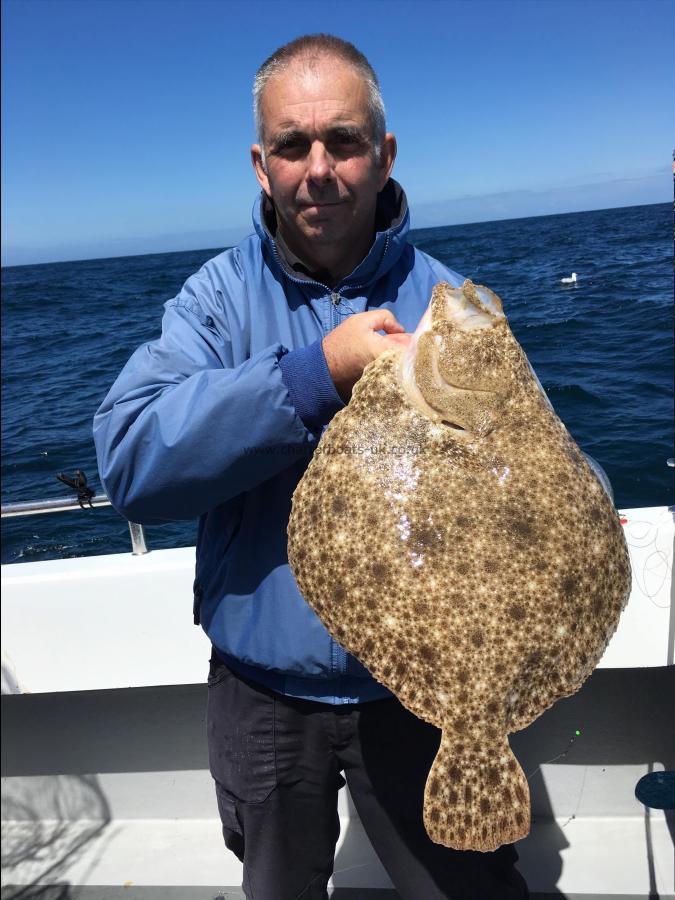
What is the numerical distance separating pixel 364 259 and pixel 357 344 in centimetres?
50

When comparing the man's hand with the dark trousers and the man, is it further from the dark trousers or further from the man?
the dark trousers

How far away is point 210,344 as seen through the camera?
6.49 ft

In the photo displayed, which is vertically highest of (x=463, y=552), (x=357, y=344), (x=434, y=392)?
(x=357, y=344)

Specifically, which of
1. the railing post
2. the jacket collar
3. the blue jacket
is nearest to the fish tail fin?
the blue jacket

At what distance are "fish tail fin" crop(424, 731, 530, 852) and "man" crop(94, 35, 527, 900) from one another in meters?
0.50

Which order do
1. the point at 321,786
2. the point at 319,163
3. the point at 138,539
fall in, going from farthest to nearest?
the point at 138,539, the point at 321,786, the point at 319,163

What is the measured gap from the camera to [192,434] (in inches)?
64.9

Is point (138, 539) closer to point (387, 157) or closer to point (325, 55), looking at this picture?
point (387, 157)

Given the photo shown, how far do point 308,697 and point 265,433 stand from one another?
0.85 metres

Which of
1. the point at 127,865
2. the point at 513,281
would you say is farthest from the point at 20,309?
the point at 127,865

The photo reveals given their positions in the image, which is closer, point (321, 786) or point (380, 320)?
point (380, 320)

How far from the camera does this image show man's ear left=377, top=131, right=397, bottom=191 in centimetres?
205

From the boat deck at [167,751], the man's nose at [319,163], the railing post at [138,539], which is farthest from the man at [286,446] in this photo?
the railing post at [138,539]

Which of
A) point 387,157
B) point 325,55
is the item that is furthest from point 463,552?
point 325,55
